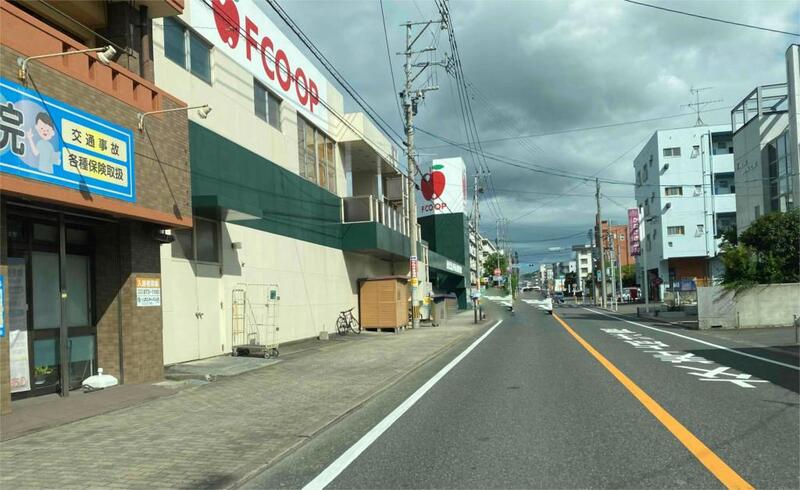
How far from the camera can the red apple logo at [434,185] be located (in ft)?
216

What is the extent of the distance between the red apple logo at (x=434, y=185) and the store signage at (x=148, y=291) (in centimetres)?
5366

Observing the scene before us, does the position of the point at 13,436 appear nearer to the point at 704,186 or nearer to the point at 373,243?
the point at 373,243

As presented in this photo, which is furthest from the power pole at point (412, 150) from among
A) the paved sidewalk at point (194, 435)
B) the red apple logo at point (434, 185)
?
the red apple logo at point (434, 185)

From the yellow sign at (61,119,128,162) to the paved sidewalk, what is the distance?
157 inches

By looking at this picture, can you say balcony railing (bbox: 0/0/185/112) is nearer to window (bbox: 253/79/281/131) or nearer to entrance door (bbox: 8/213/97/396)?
entrance door (bbox: 8/213/97/396)

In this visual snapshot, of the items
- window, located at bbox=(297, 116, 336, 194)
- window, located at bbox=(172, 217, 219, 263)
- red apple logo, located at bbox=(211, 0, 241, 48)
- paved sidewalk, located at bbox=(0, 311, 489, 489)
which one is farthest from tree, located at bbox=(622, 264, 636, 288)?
paved sidewalk, located at bbox=(0, 311, 489, 489)

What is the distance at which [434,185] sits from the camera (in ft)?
227

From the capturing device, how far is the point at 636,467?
568 centimetres

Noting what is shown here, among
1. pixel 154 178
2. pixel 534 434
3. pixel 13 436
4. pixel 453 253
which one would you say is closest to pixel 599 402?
pixel 534 434

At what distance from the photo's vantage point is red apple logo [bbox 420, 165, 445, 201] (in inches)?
2592

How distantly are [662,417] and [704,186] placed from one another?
61.9 meters

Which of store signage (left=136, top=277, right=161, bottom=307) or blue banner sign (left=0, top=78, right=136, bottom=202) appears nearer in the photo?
blue banner sign (left=0, top=78, right=136, bottom=202)

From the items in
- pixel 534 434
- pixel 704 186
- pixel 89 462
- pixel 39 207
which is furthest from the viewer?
pixel 704 186

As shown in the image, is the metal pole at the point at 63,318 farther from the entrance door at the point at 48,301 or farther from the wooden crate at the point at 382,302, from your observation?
the wooden crate at the point at 382,302
